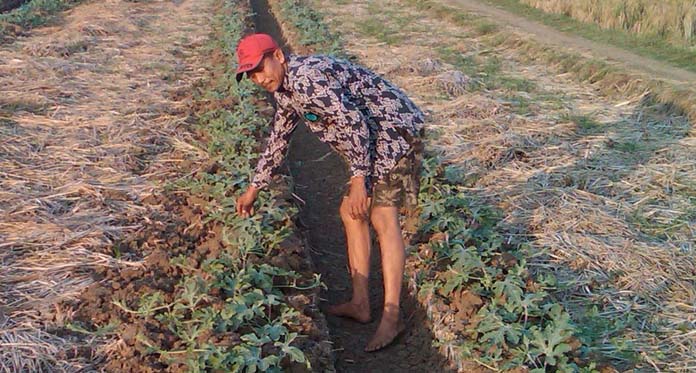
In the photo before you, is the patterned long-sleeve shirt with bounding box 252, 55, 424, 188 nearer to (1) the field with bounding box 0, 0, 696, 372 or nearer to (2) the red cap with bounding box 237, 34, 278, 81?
(2) the red cap with bounding box 237, 34, 278, 81

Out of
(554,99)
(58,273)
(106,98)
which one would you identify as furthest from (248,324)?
(554,99)

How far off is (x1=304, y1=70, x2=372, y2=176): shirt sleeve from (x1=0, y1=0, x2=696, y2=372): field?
2.65 ft

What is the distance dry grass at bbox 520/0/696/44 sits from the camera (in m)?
10.4

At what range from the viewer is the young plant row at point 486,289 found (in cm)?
317

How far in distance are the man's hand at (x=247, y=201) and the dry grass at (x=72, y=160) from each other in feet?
2.25

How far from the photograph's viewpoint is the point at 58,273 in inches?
157

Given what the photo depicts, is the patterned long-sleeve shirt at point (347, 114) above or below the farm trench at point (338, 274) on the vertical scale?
above

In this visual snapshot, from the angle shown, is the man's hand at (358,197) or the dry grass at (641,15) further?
the dry grass at (641,15)

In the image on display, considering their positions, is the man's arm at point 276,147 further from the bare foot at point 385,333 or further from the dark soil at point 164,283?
the bare foot at point 385,333

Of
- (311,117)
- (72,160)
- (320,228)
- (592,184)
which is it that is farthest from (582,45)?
(311,117)

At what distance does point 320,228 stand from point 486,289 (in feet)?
6.57

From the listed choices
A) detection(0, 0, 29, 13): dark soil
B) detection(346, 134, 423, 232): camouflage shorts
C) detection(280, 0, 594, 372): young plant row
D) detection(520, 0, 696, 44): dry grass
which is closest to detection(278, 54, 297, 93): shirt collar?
detection(346, 134, 423, 232): camouflage shorts

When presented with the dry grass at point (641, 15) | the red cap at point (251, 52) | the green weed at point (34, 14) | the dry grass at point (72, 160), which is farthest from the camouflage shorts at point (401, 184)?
the green weed at point (34, 14)

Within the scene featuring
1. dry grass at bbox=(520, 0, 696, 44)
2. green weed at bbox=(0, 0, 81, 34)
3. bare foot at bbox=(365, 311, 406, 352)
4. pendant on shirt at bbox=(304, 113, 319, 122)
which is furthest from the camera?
green weed at bbox=(0, 0, 81, 34)
